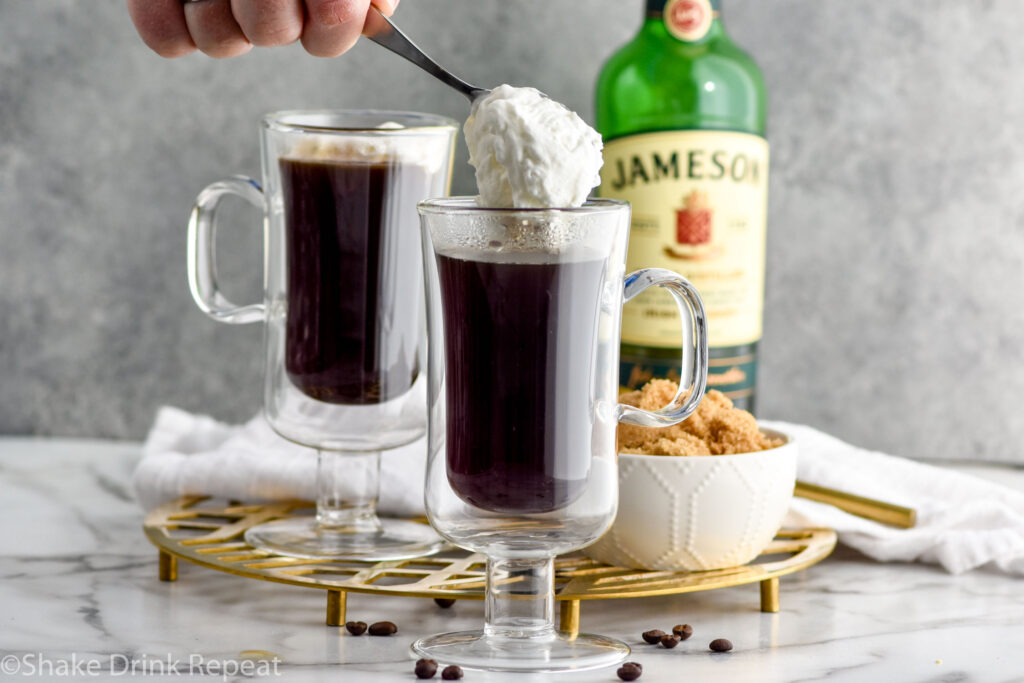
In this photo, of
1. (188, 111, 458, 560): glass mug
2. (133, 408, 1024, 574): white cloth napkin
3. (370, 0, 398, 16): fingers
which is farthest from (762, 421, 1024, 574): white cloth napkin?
(370, 0, 398, 16): fingers

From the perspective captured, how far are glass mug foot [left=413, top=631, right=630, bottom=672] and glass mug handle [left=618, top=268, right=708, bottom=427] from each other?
0.50ft

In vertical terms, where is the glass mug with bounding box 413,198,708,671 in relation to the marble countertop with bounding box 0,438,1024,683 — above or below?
above

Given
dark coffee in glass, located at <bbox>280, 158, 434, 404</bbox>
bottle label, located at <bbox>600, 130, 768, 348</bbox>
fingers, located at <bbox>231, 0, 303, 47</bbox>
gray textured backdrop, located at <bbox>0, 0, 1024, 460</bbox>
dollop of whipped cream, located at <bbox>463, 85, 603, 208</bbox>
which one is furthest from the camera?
gray textured backdrop, located at <bbox>0, 0, 1024, 460</bbox>

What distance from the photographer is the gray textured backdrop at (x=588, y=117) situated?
4.89 ft

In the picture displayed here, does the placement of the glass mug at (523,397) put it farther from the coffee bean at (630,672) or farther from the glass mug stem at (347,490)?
the glass mug stem at (347,490)

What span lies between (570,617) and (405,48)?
41 cm

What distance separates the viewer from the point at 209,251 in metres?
1.03

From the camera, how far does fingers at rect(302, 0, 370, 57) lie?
83cm

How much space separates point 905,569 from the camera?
1.06 meters

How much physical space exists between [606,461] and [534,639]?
0.12m

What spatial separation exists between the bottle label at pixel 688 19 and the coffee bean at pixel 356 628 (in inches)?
31.5

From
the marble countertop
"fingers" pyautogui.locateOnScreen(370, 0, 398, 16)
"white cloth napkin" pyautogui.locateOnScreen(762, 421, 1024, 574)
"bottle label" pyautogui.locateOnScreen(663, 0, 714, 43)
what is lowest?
the marble countertop

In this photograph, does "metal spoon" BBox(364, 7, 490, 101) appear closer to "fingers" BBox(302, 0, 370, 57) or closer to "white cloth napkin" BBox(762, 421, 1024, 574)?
"fingers" BBox(302, 0, 370, 57)

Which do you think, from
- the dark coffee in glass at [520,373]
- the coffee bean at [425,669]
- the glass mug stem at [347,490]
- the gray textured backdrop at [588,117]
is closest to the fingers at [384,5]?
the dark coffee in glass at [520,373]
